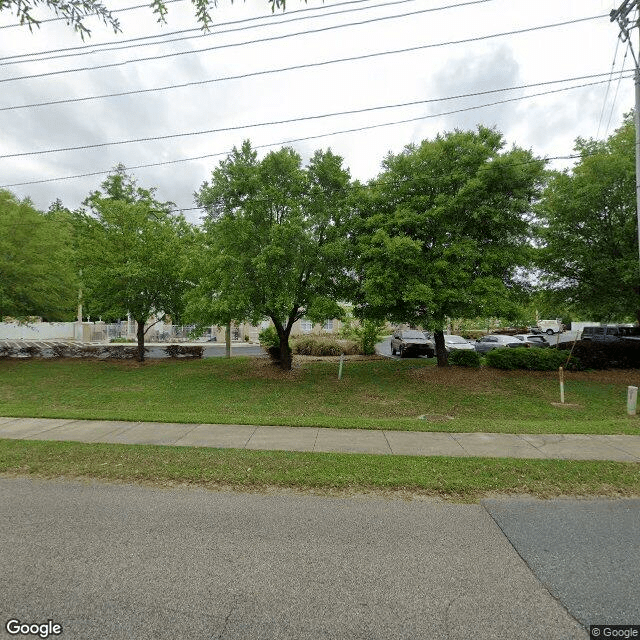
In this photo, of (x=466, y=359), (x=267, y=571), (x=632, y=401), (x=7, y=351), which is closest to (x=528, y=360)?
(x=466, y=359)

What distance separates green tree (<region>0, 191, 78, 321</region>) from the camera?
16.0 m

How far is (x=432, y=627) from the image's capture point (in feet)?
7.48

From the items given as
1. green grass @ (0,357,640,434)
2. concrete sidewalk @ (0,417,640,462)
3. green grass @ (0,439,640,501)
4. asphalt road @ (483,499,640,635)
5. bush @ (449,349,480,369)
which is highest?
bush @ (449,349,480,369)

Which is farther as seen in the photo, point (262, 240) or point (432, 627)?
point (262, 240)

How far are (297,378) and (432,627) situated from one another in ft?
37.1

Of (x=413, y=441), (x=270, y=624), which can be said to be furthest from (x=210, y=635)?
(x=413, y=441)

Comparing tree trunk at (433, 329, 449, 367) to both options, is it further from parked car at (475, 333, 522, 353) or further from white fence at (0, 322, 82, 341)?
white fence at (0, 322, 82, 341)

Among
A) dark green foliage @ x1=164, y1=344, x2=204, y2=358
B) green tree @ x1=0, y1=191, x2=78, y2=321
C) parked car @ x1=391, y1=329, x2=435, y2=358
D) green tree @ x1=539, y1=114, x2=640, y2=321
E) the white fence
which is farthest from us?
the white fence

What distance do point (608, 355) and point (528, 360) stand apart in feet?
13.8

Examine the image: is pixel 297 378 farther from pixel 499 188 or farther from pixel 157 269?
pixel 499 188

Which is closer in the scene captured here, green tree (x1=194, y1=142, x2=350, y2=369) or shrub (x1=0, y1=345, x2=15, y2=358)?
green tree (x1=194, y1=142, x2=350, y2=369)

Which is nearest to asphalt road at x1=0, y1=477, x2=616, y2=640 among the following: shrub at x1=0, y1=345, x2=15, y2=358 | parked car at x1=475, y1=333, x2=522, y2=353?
shrub at x1=0, y1=345, x2=15, y2=358

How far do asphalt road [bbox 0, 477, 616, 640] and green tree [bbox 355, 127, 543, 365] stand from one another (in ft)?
27.2

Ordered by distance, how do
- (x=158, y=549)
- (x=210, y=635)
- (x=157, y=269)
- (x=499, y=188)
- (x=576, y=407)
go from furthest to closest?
(x=157, y=269) → (x=499, y=188) → (x=576, y=407) → (x=158, y=549) → (x=210, y=635)
